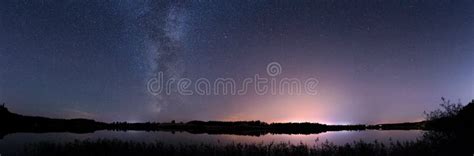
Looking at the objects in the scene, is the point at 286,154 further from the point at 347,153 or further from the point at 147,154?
the point at 147,154

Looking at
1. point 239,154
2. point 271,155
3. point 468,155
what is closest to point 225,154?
point 239,154

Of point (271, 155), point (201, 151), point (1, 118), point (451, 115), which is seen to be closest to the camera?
point (271, 155)

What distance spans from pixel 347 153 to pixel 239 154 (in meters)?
5.10

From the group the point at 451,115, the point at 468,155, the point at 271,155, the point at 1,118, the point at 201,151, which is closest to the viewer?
the point at 468,155

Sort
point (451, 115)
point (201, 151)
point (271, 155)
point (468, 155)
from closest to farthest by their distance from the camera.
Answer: point (468, 155) < point (271, 155) < point (201, 151) < point (451, 115)

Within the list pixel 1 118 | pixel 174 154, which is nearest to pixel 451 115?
pixel 174 154

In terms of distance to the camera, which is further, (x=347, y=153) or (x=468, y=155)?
(x=347, y=153)

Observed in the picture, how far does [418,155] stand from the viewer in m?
18.3

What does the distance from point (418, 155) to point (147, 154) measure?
492 inches

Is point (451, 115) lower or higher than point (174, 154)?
higher

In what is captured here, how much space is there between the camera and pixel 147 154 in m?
20.0

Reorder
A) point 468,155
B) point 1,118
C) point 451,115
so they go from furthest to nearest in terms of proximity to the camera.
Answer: point 1,118 < point 451,115 < point 468,155

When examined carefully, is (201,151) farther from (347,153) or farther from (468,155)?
(468,155)

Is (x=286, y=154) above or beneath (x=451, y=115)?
beneath
